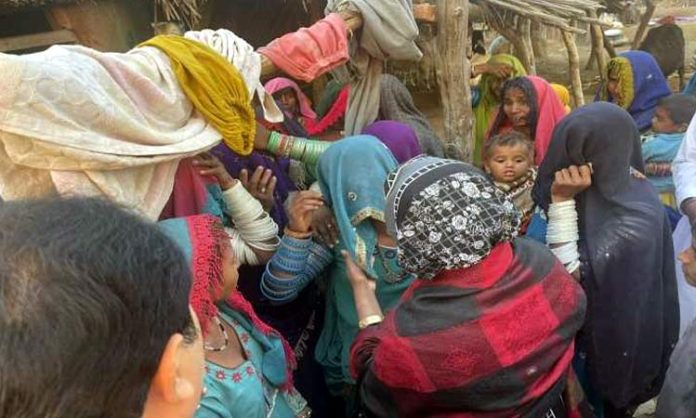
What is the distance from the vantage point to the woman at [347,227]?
2244 mm

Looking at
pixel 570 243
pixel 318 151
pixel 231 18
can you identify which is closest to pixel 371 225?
pixel 318 151

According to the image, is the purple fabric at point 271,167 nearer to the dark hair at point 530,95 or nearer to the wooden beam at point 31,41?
the dark hair at point 530,95

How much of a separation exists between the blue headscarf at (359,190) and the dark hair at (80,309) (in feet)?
4.91

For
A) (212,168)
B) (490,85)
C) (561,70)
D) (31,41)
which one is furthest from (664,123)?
(561,70)

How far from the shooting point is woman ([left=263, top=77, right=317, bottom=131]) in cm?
371

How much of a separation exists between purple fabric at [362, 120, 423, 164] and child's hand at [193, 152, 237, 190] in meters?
0.90

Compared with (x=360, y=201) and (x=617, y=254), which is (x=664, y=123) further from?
(x=360, y=201)

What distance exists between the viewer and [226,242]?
1712 mm

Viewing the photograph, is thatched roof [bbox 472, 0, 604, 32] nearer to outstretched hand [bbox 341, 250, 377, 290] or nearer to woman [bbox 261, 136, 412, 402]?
woman [bbox 261, 136, 412, 402]

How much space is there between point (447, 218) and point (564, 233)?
2.91 ft

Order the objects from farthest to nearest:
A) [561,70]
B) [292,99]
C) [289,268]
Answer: [561,70]
[292,99]
[289,268]

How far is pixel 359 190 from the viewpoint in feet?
7.50

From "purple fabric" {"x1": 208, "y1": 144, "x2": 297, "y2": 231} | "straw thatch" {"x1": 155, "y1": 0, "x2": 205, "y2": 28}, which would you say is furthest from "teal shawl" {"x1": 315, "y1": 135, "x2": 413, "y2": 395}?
"straw thatch" {"x1": 155, "y1": 0, "x2": 205, "y2": 28}

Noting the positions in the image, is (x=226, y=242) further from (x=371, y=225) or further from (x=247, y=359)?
(x=371, y=225)
